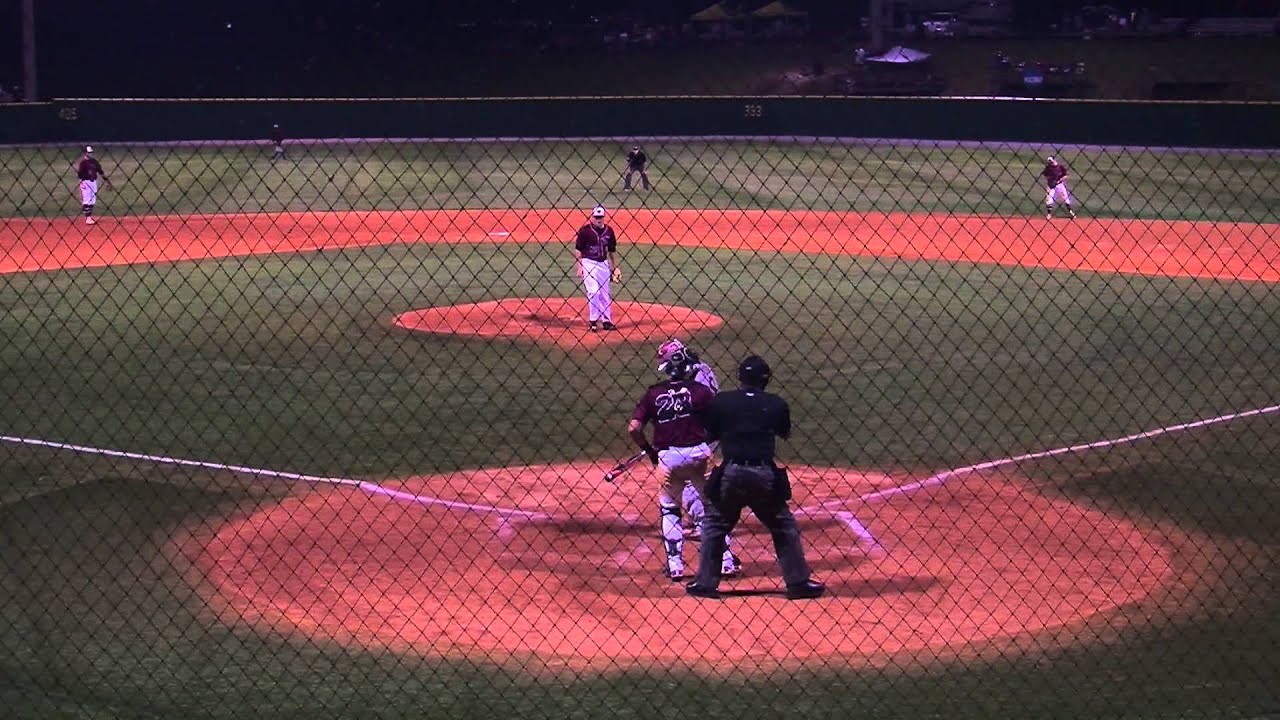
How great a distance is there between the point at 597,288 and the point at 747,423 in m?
12.1

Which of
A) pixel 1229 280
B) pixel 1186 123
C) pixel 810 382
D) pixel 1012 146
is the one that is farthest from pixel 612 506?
pixel 1012 146

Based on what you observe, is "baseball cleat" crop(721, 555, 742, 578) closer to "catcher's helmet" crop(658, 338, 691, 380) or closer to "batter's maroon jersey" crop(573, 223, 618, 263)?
"catcher's helmet" crop(658, 338, 691, 380)

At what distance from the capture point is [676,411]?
41.1 ft

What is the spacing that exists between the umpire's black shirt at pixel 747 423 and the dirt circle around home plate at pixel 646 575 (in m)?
1.14

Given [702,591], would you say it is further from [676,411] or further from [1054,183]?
[1054,183]

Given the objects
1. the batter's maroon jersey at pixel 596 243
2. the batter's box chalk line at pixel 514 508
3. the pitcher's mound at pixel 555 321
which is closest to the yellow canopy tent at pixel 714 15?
the pitcher's mound at pixel 555 321

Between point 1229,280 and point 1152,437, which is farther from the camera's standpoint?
→ point 1229,280

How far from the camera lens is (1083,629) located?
11516mm

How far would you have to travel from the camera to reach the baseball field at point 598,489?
1064cm

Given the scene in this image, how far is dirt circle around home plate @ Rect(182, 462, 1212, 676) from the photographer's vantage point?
11227mm

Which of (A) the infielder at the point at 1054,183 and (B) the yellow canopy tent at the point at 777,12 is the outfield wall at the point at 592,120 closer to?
(A) the infielder at the point at 1054,183

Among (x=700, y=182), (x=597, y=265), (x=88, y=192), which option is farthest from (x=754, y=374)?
(x=700, y=182)

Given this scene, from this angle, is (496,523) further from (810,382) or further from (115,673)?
(810,382)

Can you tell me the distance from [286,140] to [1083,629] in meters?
37.3
